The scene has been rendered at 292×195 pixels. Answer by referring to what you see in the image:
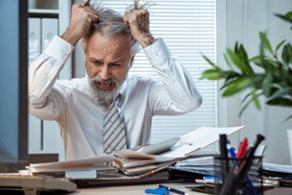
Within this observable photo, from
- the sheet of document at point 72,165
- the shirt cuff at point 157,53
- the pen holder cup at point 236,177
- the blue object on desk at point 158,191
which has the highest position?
the shirt cuff at point 157,53

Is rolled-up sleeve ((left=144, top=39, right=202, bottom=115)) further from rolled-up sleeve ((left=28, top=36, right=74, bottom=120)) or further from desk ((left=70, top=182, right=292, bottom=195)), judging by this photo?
desk ((left=70, top=182, right=292, bottom=195))

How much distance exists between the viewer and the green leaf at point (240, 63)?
1.27 ft

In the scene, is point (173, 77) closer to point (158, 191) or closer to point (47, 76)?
point (47, 76)

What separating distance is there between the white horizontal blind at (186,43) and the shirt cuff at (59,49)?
3.40 ft

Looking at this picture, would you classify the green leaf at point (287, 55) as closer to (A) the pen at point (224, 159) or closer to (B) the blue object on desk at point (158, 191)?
(A) the pen at point (224, 159)

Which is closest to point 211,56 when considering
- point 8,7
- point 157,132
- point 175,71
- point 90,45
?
point 157,132

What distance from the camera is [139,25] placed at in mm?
1647

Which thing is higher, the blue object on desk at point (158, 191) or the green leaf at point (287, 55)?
the green leaf at point (287, 55)

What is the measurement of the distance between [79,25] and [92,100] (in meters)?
0.37

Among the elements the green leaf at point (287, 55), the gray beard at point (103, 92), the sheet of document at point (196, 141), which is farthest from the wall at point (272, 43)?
the green leaf at point (287, 55)

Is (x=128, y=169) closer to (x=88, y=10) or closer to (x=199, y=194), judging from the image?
(x=199, y=194)

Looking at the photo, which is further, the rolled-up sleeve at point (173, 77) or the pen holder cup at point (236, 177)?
the rolled-up sleeve at point (173, 77)

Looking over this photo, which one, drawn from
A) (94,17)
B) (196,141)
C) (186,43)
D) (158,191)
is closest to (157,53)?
(94,17)

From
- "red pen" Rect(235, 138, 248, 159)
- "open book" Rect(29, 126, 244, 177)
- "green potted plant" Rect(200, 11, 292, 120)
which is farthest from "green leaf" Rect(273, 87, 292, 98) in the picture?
"open book" Rect(29, 126, 244, 177)
